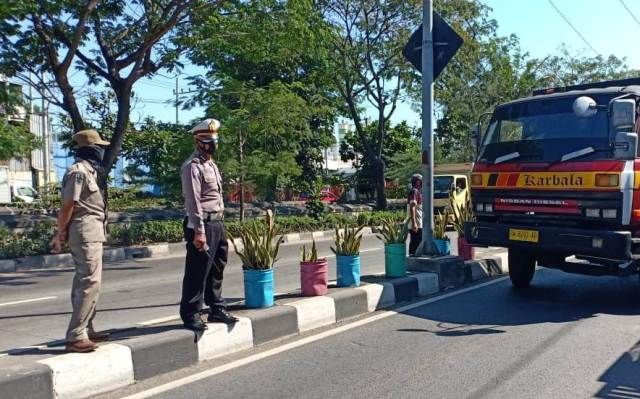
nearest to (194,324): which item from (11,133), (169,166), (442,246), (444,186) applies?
(442,246)

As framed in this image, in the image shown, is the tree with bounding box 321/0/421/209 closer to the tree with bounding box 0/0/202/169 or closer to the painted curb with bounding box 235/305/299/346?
the tree with bounding box 0/0/202/169

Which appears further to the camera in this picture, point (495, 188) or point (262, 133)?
point (262, 133)

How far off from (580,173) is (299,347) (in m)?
3.80

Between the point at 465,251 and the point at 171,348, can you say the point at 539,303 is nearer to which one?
the point at 465,251

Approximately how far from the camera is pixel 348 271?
25.9 ft

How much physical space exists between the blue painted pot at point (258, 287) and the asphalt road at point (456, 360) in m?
0.74

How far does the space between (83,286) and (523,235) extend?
517 centimetres

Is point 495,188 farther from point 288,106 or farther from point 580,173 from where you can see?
point 288,106

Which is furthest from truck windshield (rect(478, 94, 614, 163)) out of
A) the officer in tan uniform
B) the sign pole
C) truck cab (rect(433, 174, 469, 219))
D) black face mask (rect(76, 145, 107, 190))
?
truck cab (rect(433, 174, 469, 219))

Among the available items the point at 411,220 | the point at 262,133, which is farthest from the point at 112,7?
the point at 411,220

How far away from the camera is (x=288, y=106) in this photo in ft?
58.1

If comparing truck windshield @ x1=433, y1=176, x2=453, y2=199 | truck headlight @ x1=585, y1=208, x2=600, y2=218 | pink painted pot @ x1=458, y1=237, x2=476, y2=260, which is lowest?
pink painted pot @ x1=458, y1=237, x2=476, y2=260

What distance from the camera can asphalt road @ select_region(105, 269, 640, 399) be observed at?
4797 mm

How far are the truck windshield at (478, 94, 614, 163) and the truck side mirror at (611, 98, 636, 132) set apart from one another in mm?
300
